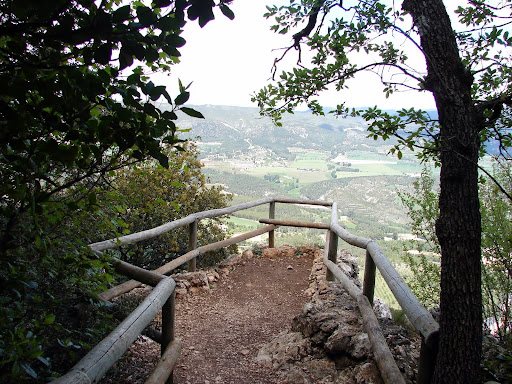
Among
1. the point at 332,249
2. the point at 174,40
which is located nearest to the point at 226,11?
the point at 174,40

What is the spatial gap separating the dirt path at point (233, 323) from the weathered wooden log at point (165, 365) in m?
0.41

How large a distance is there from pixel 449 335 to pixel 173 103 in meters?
1.57

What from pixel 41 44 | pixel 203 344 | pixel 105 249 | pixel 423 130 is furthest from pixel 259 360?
pixel 41 44

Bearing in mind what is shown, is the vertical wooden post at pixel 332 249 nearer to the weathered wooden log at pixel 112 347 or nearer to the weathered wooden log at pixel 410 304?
the weathered wooden log at pixel 410 304

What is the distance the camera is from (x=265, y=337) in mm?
3811

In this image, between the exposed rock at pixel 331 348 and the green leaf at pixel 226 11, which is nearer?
the green leaf at pixel 226 11

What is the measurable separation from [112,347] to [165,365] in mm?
761

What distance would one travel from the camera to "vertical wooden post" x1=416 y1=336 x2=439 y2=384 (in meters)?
1.74

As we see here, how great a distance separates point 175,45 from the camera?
1150mm

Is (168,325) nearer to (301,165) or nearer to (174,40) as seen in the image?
(174,40)

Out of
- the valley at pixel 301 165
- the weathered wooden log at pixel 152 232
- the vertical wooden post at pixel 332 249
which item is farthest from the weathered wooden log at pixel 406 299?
the valley at pixel 301 165

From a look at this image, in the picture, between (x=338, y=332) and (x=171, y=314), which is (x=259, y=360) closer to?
(x=338, y=332)

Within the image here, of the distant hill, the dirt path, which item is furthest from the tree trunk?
the distant hill

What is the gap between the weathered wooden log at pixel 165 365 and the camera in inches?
75.9
